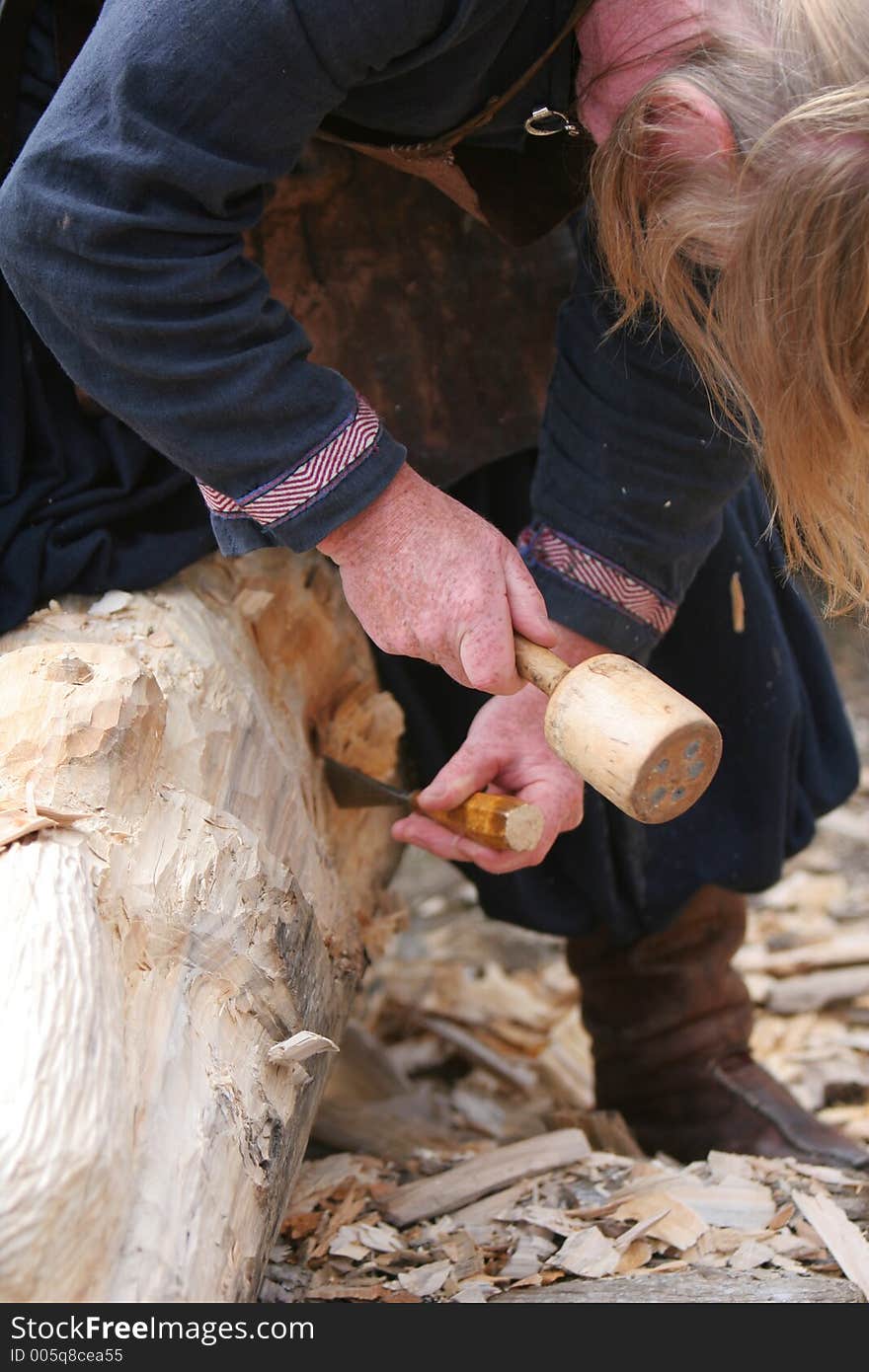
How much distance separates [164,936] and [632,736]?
43 cm

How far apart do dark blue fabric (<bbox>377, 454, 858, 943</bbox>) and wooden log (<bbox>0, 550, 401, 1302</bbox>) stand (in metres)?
0.28

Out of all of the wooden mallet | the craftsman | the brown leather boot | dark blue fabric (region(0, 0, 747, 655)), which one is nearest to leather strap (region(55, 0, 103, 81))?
the craftsman

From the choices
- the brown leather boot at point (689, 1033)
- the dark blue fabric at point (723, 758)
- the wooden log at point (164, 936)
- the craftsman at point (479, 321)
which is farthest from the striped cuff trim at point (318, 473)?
the brown leather boot at point (689, 1033)

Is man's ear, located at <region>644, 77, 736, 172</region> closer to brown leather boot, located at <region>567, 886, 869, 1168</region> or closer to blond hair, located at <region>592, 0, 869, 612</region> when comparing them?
blond hair, located at <region>592, 0, 869, 612</region>

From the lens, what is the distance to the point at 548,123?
134 cm

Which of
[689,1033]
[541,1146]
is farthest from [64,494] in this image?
[689,1033]

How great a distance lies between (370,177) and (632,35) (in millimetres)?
522

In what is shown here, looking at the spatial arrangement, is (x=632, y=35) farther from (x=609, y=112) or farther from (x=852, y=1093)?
(x=852, y=1093)

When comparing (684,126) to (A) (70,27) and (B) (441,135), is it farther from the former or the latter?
(A) (70,27)

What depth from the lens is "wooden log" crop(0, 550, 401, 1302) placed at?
0.93 meters

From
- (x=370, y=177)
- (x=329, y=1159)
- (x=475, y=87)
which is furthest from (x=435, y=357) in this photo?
Answer: (x=329, y=1159)

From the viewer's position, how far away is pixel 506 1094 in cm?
267

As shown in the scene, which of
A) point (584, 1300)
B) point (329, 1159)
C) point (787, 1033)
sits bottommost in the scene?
point (787, 1033)
